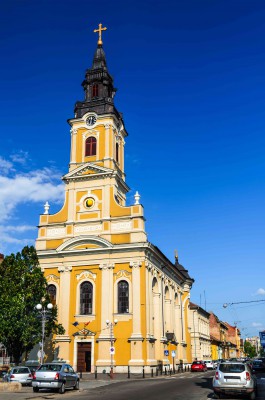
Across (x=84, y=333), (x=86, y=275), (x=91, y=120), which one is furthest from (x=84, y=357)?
(x=91, y=120)

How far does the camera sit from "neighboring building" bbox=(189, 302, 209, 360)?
247 feet

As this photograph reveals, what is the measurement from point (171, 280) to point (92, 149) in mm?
19711

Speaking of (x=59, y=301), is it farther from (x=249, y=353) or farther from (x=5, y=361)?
(x=249, y=353)

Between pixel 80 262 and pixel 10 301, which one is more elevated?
pixel 80 262

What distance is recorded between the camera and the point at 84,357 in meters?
41.7

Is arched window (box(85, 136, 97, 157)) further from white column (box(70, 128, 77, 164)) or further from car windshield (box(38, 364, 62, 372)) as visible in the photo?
car windshield (box(38, 364, 62, 372))

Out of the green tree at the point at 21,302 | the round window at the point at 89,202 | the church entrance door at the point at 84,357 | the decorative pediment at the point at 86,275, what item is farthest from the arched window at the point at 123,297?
the round window at the point at 89,202

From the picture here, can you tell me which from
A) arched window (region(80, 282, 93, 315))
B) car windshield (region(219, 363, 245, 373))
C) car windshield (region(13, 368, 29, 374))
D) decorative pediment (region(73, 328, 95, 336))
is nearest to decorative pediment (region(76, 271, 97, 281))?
arched window (region(80, 282, 93, 315))

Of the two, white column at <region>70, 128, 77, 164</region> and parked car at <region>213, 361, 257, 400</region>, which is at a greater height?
white column at <region>70, 128, 77, 164</region>

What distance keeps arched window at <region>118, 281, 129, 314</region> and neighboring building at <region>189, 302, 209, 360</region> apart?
35101 mm

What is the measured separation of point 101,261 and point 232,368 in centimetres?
2573

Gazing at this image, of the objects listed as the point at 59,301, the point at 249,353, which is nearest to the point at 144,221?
the point at 59,301

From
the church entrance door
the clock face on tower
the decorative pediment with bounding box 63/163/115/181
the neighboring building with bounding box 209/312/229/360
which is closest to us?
the church entrance door

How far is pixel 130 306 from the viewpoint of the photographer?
4184 centimetres
